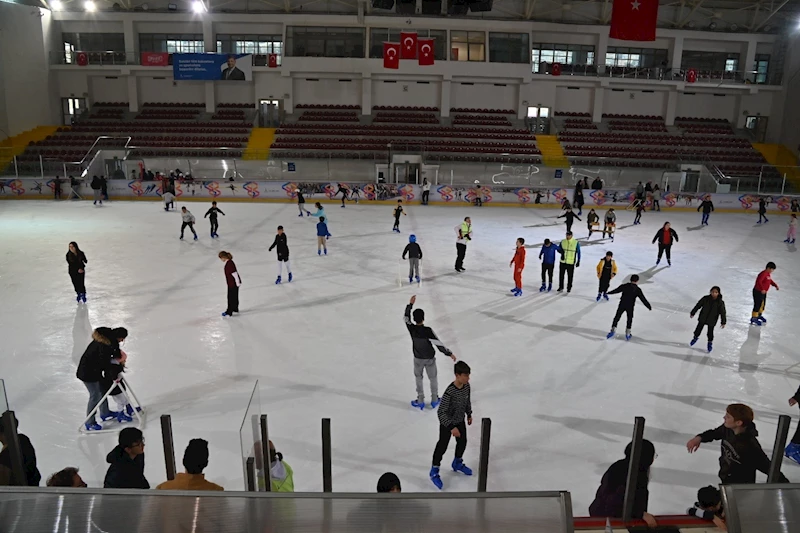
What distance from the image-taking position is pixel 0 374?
8578mm

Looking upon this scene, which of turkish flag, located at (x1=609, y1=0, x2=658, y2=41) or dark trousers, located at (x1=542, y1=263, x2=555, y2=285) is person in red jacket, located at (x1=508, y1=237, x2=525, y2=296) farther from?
turkish flag, located at (x1=609, y1=0, x2=658, y2=41)

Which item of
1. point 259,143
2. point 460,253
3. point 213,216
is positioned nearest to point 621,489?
point 460,253

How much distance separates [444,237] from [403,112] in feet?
64.2

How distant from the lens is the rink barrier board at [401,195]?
1110 inches

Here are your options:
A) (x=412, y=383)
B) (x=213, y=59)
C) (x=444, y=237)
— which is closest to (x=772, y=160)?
(x=444, y=237)

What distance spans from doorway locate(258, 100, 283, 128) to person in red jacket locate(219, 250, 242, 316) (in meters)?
28.2

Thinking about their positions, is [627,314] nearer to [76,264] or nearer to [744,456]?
[744,456]

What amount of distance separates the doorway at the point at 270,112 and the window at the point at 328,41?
3.69 m

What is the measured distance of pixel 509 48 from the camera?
36.7 meters

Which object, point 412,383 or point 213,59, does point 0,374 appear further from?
point 213,59

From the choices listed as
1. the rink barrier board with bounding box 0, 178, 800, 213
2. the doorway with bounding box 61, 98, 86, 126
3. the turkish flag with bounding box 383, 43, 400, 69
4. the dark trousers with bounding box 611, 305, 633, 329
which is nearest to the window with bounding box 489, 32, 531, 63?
the turkish flag with bounding box 383, 43, 400, 69

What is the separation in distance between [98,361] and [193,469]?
3601 mm

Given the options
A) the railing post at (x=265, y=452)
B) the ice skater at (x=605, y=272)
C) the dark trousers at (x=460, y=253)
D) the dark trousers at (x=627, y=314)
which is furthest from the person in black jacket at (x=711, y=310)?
the railing post at (x=265, y=452)

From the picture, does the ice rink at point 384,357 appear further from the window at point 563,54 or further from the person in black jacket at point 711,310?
the window at point 563,54
